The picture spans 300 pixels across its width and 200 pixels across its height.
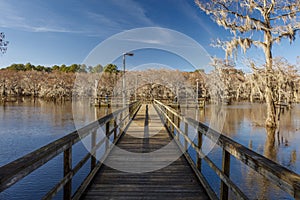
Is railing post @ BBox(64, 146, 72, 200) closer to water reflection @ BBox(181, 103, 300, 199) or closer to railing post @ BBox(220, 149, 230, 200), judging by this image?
railing post @ BBox(220, 149, 230, 200)

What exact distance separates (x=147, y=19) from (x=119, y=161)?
26.9 m

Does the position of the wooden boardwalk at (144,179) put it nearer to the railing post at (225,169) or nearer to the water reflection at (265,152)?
the railing post at (225,169)

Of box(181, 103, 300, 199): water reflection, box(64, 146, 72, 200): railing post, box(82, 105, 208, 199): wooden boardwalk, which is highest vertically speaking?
box(64, 146, 72, 200): railing post

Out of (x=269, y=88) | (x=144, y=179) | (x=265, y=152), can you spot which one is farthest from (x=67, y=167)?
(x=269, y=88)

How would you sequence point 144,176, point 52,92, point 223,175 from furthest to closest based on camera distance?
point 52,92 → point 144,176 → point 223,175

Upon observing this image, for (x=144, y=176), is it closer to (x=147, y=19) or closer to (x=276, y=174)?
(x=276, y=174)

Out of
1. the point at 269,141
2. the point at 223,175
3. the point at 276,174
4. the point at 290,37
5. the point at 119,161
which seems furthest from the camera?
the point at 290,37

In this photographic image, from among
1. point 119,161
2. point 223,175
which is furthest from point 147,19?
point 223,175

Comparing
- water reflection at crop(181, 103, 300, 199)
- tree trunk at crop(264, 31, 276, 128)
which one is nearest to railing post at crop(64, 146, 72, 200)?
water reflection at crop(181, 103, 300, 199)

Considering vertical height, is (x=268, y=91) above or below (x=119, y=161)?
above

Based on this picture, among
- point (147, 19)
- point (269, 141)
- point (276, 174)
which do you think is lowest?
point (269, 141)

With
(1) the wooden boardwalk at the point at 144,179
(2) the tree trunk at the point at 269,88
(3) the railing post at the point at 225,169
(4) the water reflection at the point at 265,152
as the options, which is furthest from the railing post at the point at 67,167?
(2) the tree trunk at the point at 269,88

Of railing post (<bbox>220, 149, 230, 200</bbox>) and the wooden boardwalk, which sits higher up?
railing post (<bbox>220, 149, 230, 200</bbox>)

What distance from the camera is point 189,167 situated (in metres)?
4.41
